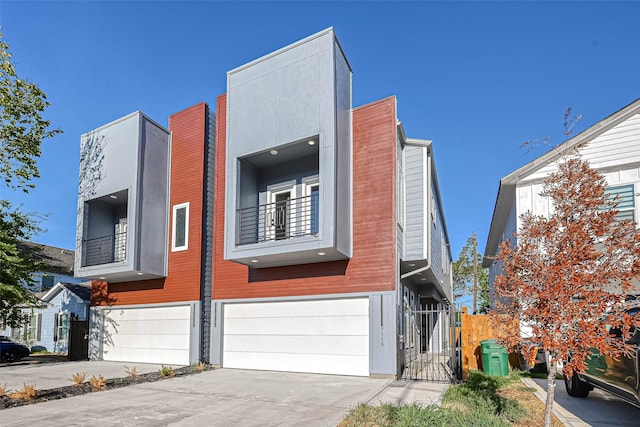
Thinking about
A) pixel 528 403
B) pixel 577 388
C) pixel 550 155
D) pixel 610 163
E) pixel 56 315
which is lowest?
pixel 56 315

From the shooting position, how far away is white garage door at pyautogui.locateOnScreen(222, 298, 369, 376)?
11742 mm

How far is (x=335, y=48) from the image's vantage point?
12078mm

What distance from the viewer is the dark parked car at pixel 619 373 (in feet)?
19.2

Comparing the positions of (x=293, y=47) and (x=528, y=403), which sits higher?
(x=293, y=47)

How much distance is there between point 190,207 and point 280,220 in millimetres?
3849

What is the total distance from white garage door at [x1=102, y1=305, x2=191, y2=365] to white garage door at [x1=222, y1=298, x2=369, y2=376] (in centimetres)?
189

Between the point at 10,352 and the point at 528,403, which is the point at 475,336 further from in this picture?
the point at 10,352

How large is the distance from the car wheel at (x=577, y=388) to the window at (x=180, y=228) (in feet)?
39.3

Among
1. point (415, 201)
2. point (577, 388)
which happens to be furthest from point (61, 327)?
point (577, 388)

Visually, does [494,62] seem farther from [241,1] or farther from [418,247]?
[241,1]

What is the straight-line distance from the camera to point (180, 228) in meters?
15.5

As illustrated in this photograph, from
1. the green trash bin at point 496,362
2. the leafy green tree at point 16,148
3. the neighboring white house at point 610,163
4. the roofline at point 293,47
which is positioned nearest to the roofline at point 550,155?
the neighboring white house at point 610,163

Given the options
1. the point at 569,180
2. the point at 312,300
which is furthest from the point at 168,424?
the point at 569,180

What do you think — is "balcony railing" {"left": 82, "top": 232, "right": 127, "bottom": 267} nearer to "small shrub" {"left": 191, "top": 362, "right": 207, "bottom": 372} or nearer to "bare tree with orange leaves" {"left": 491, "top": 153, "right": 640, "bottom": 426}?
"small shrub" {"left": 191, "top": 362, "right": 207, "bottom": 372}
